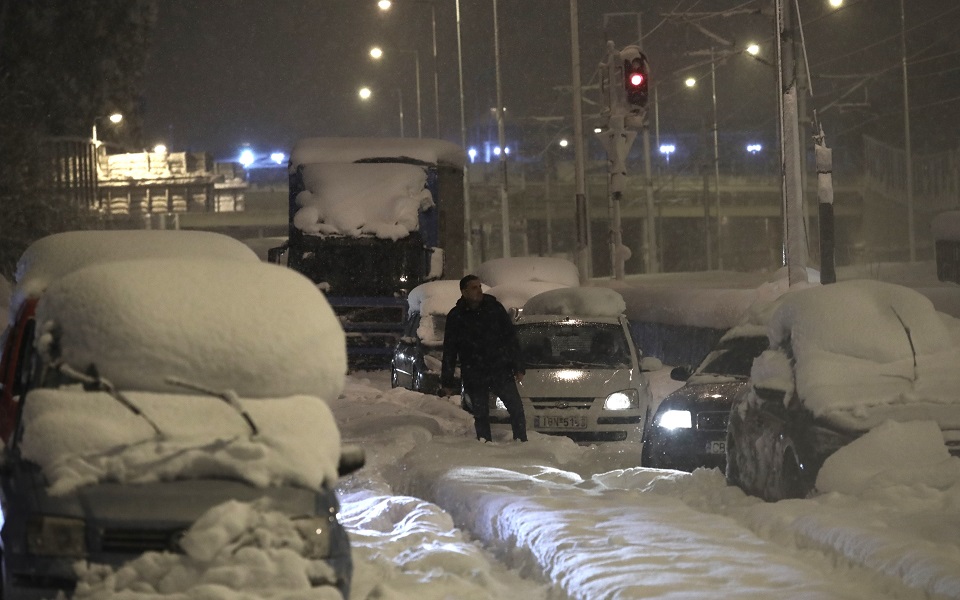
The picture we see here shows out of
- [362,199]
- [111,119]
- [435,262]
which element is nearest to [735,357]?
[435,262]

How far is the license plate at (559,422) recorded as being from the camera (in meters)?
13.9

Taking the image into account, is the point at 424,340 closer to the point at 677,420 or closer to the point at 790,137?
the point at 790,137

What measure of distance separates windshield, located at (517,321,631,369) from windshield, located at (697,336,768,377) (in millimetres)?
2233

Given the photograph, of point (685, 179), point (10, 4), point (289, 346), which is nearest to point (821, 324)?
point (289, 346)

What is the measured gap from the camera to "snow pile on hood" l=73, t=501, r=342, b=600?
5145 mm

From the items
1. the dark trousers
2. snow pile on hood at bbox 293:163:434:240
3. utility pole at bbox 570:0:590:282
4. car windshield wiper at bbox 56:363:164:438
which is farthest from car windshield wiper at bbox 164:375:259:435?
utility pole at bbox 570:0:590:282

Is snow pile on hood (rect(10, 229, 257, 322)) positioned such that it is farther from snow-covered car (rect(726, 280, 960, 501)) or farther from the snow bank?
the snow bank

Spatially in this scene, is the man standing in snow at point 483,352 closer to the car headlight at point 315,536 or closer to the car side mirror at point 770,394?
the car side mirror at point 770,394

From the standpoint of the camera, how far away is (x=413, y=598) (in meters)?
6.81

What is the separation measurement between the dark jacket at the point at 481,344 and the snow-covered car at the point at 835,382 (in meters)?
3.41

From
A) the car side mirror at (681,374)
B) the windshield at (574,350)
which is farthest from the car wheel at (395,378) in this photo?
the car side mirror at (681,374)

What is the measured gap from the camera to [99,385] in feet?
18.6

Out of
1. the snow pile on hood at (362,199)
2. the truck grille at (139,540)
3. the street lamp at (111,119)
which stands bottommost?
the truck grille at (139,540)

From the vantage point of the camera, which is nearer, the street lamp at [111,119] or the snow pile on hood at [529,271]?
the snow pile on hood at [529,271]
